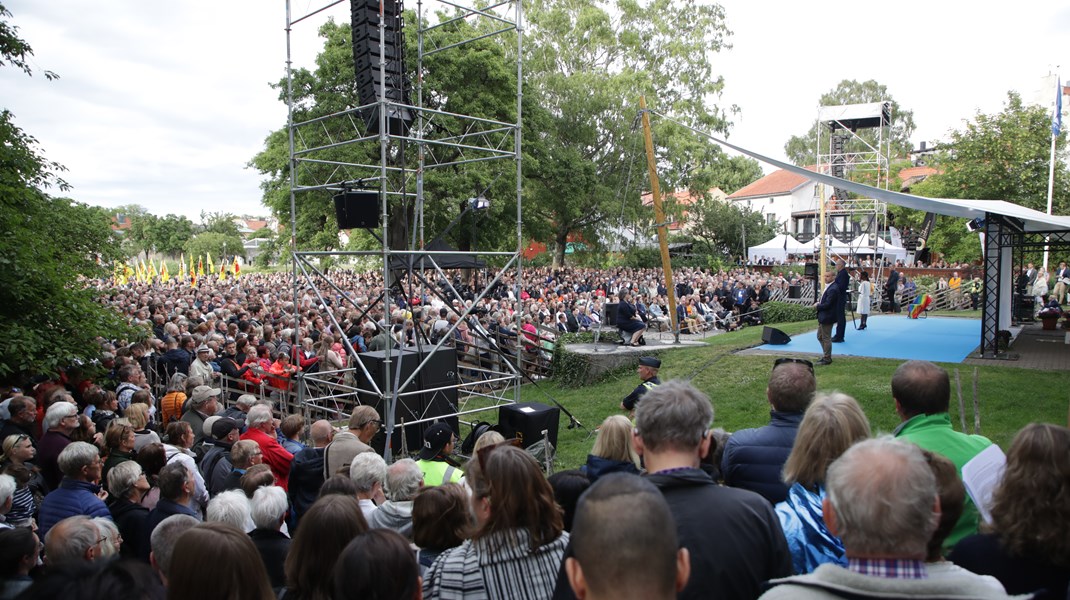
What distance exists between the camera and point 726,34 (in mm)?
34219

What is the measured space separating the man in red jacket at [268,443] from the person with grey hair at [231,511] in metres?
1.93

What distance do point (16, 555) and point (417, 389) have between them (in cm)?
570

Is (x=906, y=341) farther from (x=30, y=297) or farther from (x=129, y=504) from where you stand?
(x=30, y=297)

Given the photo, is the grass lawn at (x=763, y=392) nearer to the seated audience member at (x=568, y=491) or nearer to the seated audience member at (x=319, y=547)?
the seated audience member at (x=568, y=491)

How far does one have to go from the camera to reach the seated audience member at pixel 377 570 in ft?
6.88

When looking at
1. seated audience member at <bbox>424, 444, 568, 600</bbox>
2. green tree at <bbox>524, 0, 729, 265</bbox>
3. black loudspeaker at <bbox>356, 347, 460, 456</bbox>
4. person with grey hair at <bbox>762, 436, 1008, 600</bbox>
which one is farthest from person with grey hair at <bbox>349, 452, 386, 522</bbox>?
green tree at <bbox>524, 0, 729, 265</bbox>

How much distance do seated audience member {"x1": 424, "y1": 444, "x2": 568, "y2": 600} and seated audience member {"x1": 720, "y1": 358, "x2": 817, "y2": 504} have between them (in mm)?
1179

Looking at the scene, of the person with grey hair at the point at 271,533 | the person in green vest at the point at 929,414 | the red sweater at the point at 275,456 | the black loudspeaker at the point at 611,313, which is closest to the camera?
the person in green vest at the point at 929,414

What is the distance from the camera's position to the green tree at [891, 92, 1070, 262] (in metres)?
28.6

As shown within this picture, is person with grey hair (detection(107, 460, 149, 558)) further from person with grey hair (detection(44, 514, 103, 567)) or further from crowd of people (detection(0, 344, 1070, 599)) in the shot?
person with grey hair (detection(44, 514, 103, 567))

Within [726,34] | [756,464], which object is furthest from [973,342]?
[726,34]

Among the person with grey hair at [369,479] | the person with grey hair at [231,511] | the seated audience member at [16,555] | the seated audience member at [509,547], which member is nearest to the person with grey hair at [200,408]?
the person with grey hair at [369,479]

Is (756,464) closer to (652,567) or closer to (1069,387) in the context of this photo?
(652,567)

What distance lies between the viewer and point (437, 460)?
4.62m
